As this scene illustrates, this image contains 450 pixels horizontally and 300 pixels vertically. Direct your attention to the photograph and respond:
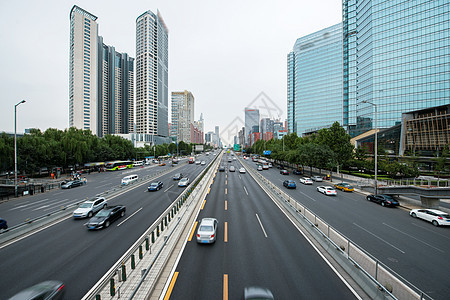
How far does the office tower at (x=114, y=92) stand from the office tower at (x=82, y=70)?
139ft

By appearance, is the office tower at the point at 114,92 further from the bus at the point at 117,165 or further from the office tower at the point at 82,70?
the bus at the point at 117,165

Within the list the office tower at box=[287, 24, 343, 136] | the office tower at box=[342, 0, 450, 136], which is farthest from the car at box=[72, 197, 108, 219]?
the office tower at box=[287, 24, 343, 136]

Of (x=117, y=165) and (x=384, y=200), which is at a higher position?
(x=117, y=165)

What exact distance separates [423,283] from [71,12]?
563 feet

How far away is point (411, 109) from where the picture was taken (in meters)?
59.3

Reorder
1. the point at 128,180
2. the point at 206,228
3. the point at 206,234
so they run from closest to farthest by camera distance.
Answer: the point at 206,234 < the point at 206,228 < the point at 128,180

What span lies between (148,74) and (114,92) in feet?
180

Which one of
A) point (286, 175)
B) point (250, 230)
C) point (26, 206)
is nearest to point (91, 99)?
point (26, 206)

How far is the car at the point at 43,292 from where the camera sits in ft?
21.8

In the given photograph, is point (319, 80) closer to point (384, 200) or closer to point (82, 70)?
point (384, 200)

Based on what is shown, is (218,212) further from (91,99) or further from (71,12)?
(71,12)

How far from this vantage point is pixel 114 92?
6718 inches

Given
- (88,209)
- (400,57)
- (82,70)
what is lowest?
(88,209)

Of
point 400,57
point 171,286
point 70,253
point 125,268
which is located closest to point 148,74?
point 400,57
